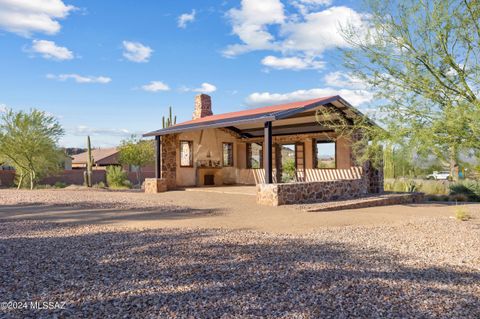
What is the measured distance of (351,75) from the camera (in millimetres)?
8773

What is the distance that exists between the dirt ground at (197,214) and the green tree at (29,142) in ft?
30.4

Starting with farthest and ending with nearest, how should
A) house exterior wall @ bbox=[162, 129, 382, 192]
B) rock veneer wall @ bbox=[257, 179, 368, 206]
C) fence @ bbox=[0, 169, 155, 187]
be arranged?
fence @ bbox=[0, 169, 155, 187]
house exterior wall @ bbox=[162, 129, 382, 192]
rock veneer wall @ bbox=[257, 179, 368, 206]

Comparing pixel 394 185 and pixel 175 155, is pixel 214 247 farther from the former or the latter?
pixel 394 185

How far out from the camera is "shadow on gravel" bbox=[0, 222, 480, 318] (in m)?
3.64

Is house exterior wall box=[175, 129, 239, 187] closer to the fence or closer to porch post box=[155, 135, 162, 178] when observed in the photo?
porch post box=[155, 135, 162, 178]

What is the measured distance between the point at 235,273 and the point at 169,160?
12957mm

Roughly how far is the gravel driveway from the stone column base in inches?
337

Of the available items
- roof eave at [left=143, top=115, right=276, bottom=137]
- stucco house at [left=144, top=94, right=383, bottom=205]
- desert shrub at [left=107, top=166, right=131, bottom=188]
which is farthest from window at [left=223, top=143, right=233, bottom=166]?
desert shrub at [left=107, top=166, right=131, bottom=188]

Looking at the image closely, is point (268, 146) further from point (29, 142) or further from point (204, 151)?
point (29, 142)

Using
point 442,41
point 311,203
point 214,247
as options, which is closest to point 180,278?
point 214,247

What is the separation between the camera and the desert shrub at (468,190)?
1702cm

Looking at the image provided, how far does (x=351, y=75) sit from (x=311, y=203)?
4.47 m

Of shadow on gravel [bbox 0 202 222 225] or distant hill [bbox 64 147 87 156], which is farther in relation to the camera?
distant hill [bbox 64 147 87 156]

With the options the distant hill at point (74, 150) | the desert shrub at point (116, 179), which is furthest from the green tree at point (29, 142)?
the distant hill at point (74, 150)
